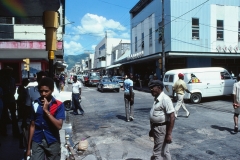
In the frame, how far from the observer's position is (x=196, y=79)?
1458cm

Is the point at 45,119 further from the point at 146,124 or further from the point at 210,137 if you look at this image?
the point at 146,124

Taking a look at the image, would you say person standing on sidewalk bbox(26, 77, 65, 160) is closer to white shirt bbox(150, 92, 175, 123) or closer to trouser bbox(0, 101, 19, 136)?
white shirt bbox(150, 92, 175, 123)

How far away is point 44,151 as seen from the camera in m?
3.13

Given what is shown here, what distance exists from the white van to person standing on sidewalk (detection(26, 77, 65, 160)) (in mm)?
11678

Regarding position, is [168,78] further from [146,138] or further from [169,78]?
[146,138]

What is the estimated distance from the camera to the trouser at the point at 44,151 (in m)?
3.06

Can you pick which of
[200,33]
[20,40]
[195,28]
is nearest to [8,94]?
[20,40]

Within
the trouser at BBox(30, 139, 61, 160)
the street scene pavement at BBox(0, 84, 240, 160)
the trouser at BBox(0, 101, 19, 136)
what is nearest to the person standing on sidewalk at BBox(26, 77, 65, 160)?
the trouser at BBox(30, 139, 61, 160)

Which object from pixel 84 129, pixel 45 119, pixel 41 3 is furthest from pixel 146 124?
pixel 45 119

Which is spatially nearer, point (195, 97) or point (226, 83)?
point (195, 97)

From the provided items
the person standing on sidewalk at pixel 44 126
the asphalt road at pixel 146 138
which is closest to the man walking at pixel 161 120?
the asphalt road at pixel 146 138

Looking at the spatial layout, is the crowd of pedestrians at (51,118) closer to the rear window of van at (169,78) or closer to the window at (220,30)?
the rear window of van at (169,78)

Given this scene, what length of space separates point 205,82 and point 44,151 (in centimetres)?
1309

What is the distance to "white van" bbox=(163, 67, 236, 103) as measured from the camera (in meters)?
14.4
